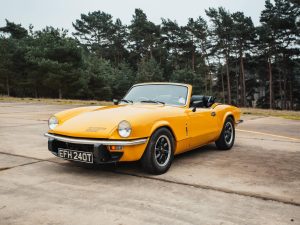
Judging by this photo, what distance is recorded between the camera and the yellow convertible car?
414cm

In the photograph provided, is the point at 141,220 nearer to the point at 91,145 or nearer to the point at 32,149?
the point at 91,145

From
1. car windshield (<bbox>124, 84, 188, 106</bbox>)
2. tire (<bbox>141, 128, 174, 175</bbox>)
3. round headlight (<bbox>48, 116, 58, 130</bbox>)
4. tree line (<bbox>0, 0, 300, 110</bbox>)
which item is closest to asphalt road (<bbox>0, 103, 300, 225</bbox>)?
tire (<bbox>141, 128, 174, 175</bbox>)

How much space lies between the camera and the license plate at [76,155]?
4129 millimetres

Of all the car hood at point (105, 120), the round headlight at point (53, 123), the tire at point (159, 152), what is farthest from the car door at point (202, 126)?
the round headlight at point (53, 123)

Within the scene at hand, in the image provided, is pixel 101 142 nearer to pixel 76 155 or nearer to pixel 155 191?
pixel 76 155

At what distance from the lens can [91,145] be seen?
420cm

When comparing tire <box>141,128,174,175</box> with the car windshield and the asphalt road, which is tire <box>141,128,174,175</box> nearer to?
the asphalt road

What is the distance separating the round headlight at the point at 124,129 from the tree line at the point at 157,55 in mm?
32555

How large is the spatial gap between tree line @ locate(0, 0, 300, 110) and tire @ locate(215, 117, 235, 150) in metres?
31.0

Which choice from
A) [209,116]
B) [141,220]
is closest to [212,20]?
[209,116]

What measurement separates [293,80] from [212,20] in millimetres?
16927

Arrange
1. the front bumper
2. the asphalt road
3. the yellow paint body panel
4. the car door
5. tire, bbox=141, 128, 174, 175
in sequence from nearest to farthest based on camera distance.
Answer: the asphalt road, the front bumper, the yellow paint body panel, tire, bbox=141, 128, 174, 175, the car door

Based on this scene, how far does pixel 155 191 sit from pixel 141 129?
2.73ft

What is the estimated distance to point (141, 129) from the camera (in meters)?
4.22
